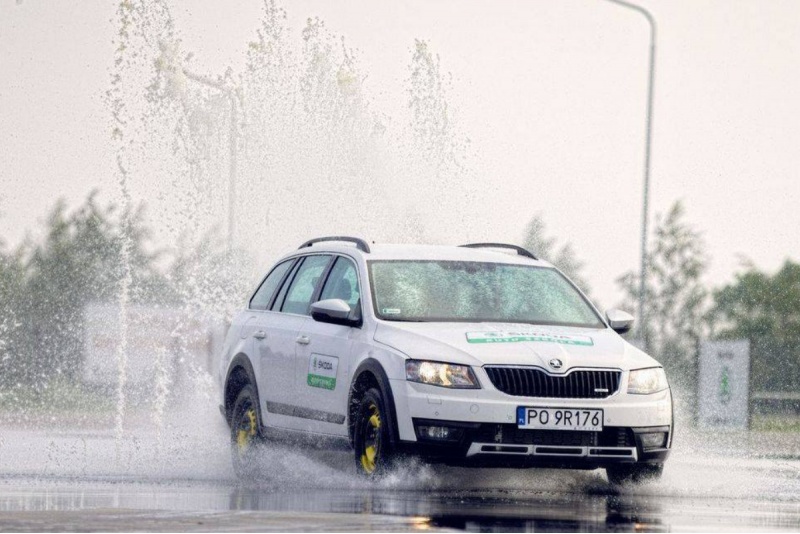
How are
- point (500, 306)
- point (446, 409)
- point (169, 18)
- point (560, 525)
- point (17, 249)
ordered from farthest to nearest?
point (17, 249) < point (169, 18) < point (500, 306) < point (446, 409) < point (560, 525)

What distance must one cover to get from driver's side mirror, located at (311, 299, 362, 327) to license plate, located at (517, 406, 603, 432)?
1.50 meters

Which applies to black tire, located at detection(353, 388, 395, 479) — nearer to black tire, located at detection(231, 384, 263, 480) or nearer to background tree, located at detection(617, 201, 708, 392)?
black tire, located at detection(231, 384, 263, 480)

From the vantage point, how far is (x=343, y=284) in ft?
40.7

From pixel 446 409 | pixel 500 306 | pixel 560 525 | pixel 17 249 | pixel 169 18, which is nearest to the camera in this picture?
pixel 560 525

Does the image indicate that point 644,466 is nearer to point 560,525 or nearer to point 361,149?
point 560,525

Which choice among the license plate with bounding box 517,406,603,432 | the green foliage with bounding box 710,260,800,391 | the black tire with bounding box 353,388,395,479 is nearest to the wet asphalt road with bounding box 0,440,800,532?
the black tire with bounding box 353,388,395,479

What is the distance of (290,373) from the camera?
1256cm

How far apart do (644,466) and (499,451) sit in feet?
3.71

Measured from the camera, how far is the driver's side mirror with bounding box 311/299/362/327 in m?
11.6

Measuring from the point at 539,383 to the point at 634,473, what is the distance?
106cm

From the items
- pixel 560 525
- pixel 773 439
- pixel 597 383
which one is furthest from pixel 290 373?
pixel 773 439

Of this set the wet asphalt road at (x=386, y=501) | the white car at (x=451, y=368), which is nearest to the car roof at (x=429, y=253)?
the white car at (x=451, y=368)

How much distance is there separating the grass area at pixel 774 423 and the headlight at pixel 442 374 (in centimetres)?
1869

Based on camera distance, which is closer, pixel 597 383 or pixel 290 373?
pixel 597 383
